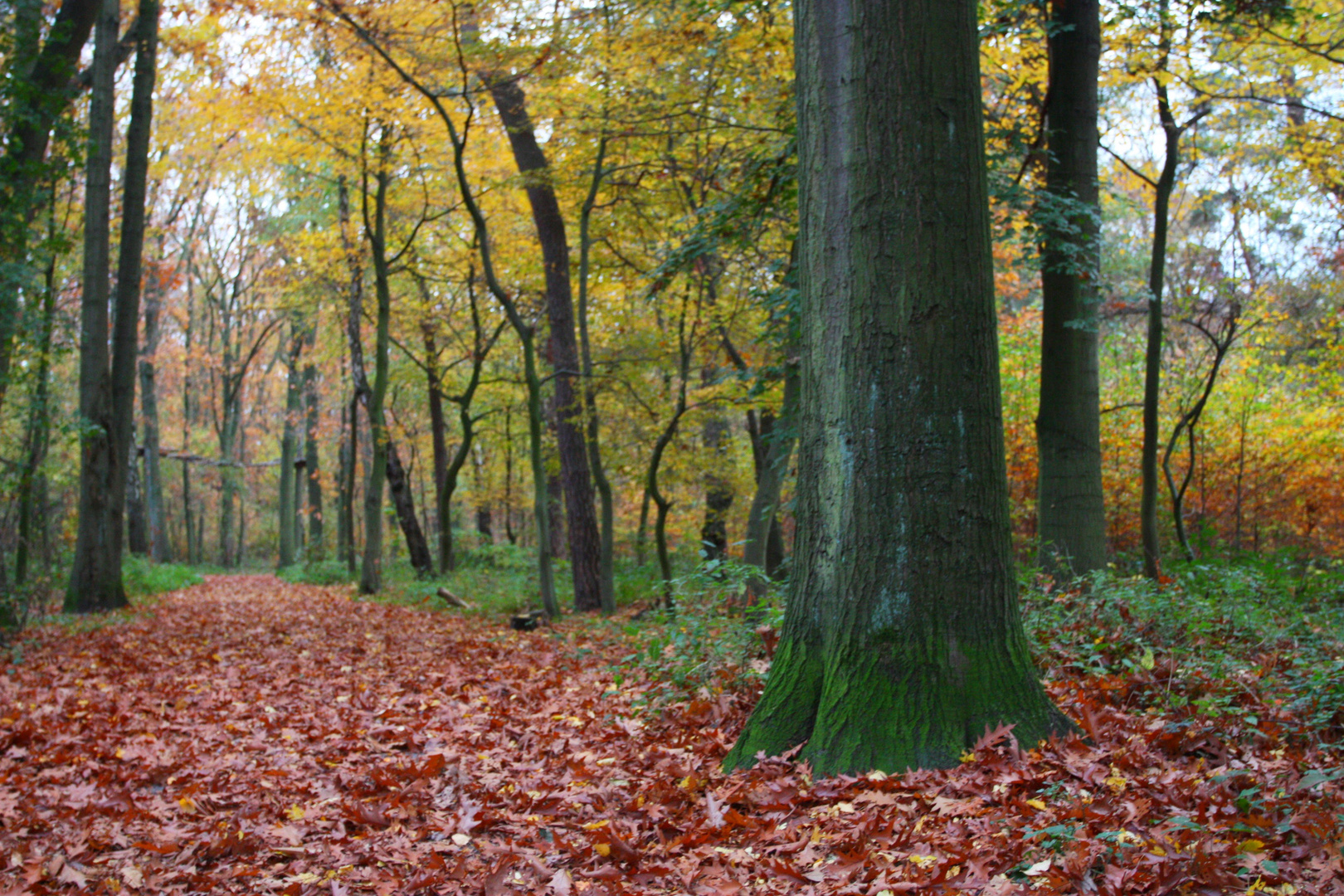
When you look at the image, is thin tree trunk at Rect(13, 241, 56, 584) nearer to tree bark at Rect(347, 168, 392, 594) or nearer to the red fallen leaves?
tree bark at Rect(347, 168, 392, 594)

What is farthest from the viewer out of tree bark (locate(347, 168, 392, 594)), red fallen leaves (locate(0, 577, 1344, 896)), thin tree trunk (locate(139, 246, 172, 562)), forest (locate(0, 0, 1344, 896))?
thin tree trunk (locate(139, 246, 172, 562))

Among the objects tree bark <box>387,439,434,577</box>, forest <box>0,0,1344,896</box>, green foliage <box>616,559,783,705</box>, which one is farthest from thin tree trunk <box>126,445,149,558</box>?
green foliage <box>616,559,783,705</box>

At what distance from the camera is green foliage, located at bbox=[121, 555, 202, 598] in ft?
46.3

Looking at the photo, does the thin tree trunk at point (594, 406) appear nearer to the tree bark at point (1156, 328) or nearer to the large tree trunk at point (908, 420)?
the tree bark at point (1156, 328)

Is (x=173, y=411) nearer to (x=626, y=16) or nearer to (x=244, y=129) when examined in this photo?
(x=244, y=129)

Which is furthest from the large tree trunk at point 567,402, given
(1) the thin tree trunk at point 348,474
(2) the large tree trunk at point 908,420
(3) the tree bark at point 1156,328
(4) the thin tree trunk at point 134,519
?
(4) the thin tree trunk at point 134,519

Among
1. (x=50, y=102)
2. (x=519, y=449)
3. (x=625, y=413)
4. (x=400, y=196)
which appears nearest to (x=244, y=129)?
(x=400, y=196)

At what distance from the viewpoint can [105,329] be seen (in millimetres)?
10906

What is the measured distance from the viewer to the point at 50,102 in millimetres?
8867

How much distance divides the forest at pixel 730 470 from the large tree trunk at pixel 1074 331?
0.05m

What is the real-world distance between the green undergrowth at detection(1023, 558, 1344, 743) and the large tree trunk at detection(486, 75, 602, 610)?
6696 millimetres

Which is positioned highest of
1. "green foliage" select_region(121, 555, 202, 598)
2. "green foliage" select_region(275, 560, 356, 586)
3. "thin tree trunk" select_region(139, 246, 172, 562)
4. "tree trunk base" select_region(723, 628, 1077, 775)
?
"thin tree trunk" select_region(139, 246, 172, 562)

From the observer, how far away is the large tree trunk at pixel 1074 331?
745cm

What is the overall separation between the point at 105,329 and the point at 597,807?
10620 millimetres
